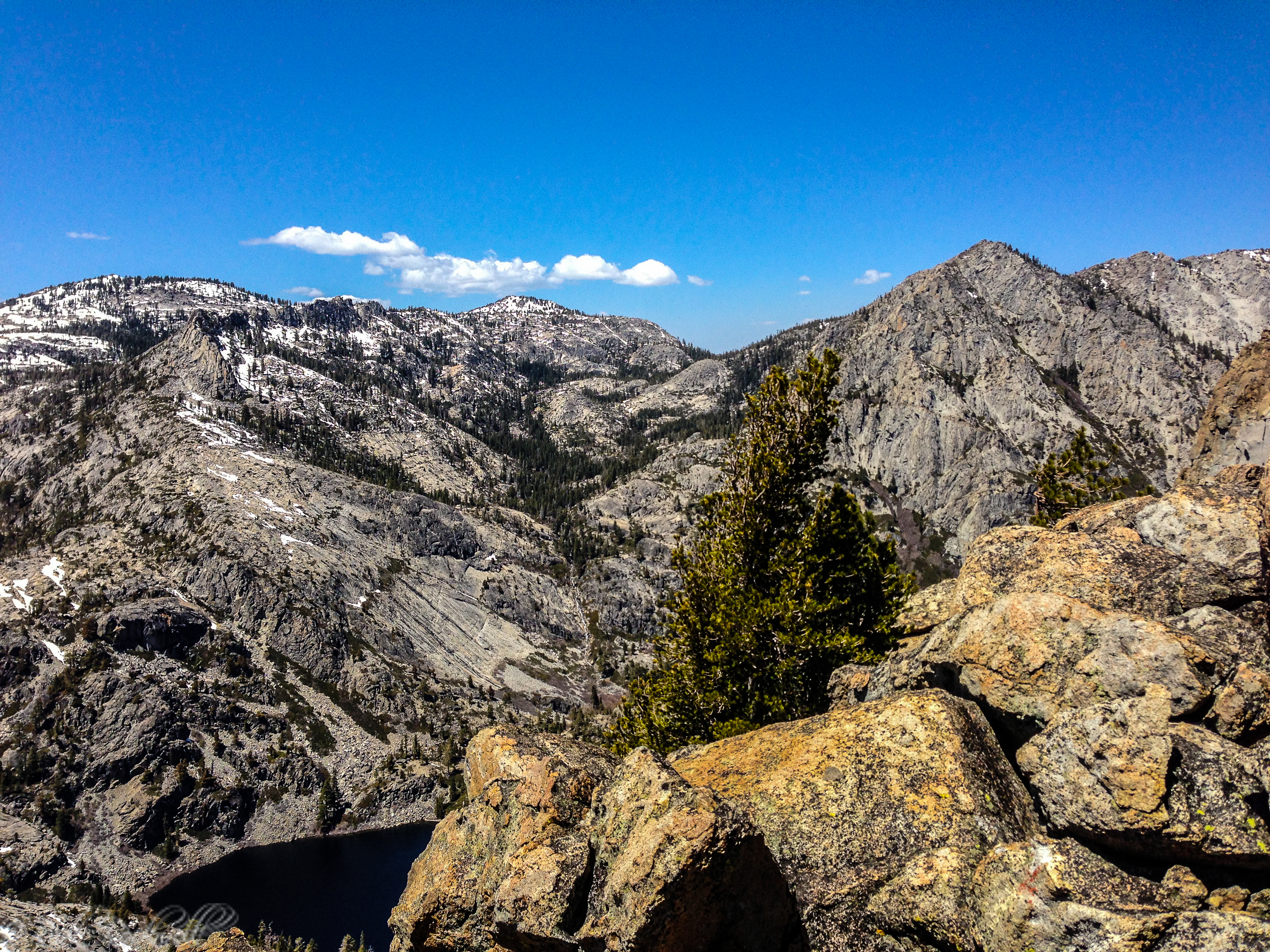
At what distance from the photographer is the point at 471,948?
37.0 ft

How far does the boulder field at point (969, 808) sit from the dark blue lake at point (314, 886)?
12243cm

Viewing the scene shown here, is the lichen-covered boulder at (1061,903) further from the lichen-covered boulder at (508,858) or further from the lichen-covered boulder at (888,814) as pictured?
the lichen-covered boulder at (508,858)

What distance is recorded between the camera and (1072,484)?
112ft

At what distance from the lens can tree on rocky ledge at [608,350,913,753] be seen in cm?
2203

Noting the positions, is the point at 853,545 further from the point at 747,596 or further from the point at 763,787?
the point at 763,787

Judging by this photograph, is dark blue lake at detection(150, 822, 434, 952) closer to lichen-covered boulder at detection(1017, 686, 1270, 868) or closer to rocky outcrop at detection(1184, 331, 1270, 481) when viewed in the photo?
rocky outcrop at detection(1184, 331, 1270, 481)

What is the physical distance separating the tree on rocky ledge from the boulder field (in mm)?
Result: 7916

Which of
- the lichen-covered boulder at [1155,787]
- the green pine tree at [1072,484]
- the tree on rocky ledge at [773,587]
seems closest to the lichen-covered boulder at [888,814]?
the lichen-covered boulder at [1155,787]

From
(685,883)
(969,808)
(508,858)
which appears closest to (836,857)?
(969,808)

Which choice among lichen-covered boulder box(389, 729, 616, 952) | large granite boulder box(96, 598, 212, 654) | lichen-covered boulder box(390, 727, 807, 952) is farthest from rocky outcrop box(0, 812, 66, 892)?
lichen-covered boulder box(390, 727, 807, 952)

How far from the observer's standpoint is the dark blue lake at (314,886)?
111 m

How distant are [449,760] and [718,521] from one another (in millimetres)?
152655

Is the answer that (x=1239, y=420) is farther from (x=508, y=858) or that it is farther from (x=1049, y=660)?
(x=508, y=858)

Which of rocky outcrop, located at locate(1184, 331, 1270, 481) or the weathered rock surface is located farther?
the weathered rock surface
